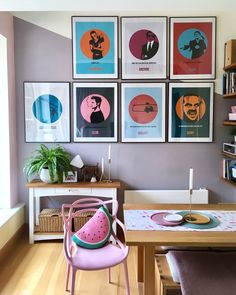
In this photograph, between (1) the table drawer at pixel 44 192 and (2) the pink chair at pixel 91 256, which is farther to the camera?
(1) the table drawer at pixel 44 192

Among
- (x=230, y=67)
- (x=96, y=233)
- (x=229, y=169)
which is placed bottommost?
(x=96, y=233)

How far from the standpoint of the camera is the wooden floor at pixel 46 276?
2518 millimetres

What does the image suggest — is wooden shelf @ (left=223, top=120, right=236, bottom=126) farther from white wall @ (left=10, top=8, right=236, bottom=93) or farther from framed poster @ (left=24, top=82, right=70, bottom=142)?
framed poster @ (left=24, top=82, right=70, bottom=142)

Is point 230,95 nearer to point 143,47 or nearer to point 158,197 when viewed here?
point 143,47

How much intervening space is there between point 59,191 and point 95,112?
962 millimetres

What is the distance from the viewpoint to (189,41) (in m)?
3.58

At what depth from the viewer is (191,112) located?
364cm

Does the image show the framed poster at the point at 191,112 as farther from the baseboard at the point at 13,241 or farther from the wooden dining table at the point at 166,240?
the baseboard at the point at 13,241

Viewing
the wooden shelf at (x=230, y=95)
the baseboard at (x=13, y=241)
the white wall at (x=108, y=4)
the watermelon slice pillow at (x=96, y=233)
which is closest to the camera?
the watermelon slice pillow at (x=96, y=233)

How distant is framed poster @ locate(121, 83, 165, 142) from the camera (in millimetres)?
3618

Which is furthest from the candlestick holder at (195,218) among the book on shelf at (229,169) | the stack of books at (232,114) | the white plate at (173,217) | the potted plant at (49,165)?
the potted plant at (49,165)

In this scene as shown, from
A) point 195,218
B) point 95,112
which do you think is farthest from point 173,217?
point 95,112

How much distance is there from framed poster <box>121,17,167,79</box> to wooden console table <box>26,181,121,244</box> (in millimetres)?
1255

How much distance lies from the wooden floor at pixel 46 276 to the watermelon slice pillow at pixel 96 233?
0.43 meters
